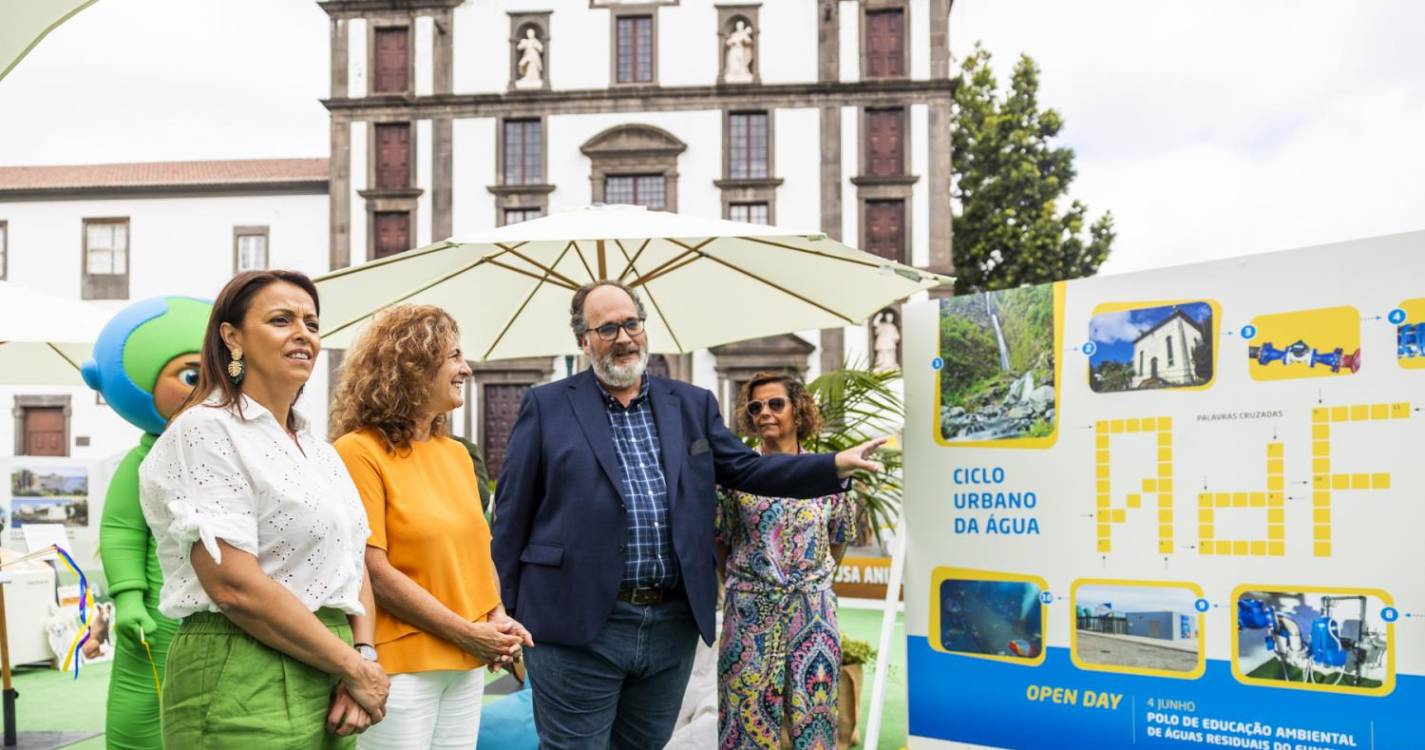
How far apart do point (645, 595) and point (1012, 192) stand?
29109 millimetres

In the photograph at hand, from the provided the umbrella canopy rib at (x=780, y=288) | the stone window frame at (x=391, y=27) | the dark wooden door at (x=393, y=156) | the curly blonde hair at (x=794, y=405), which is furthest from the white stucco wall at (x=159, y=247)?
the curly blonde hair at (x=794, y=405)

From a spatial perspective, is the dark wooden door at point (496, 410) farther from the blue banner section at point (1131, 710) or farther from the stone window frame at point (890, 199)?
the blue banner section at point (1131, 710)

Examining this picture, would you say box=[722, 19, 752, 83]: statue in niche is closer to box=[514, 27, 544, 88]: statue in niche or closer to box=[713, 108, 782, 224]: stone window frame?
box=[713, 108, 782, 224]: stone window frame

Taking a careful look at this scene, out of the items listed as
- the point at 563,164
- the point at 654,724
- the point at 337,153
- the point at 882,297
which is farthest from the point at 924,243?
the point at 654,724

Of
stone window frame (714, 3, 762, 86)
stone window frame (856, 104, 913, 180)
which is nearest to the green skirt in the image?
stone window frame (856, 104, 913, 180)

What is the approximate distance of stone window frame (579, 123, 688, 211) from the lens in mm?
28625

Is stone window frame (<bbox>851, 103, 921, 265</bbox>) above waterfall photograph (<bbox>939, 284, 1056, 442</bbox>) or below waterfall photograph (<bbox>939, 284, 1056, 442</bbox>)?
above

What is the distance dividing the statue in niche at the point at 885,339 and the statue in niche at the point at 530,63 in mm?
10392

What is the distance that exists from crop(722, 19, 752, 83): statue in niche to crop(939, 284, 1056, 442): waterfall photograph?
25.7m

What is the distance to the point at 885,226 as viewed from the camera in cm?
2795

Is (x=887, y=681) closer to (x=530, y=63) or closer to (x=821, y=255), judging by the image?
(x=821, y=255)

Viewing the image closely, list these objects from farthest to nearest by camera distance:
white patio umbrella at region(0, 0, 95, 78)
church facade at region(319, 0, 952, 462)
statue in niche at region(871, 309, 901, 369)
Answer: church facade at region(319, 0, 952, 462)
statue in niche at region(871, 309, 901, 369)
white patio umbrella at region(0, 0, 95, 78)

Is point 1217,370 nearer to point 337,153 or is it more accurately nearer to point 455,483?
point 455,483

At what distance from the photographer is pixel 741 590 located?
4.16 metres
